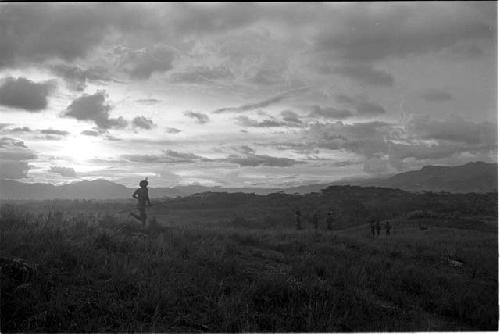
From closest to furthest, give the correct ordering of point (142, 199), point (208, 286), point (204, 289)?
point (204, 289)
point (208, 286)
point (142, 199)

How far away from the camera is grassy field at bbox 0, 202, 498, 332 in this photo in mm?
6160

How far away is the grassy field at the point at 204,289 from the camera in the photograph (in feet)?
20.2

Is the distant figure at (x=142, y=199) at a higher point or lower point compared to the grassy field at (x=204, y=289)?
higher

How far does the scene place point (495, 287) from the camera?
38.9 ft

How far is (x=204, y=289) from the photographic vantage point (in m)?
7.51

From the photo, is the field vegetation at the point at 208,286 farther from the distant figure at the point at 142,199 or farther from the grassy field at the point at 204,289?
the distant figure at the point at 142,199

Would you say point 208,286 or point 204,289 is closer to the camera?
point 204,289

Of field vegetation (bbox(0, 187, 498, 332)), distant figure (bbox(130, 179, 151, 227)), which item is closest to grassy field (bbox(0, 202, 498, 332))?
field vegetation (bbox(0, 187, 498, 332))

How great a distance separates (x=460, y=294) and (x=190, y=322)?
684 cm

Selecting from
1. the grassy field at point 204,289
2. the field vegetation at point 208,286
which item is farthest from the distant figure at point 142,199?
the grassy field at point 204,289

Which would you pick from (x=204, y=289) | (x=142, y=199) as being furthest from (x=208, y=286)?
(x=142, y=199)

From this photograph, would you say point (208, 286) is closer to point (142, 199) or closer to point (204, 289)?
point (204, 289)

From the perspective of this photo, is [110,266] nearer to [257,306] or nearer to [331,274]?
[257,306]

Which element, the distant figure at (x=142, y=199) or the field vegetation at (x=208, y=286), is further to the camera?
the distant figure at (x=142, y=199)
